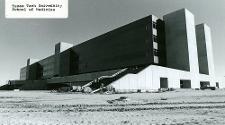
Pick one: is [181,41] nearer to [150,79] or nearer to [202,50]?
[150,79]

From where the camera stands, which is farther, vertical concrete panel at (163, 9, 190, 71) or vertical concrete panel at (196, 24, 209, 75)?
vertical concrete panel at (196, 24, 209, 75)

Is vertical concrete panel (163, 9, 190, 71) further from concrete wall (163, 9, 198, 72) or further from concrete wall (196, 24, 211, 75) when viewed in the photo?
concrete wall (196, 24, 211, 75)

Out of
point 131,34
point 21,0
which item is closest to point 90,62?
point 131,34

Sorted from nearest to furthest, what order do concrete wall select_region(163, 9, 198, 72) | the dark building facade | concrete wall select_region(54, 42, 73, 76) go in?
concrete wall select_region(163, 9, 198, 72) < the dark building facade < concrete wall select_region(54, 42, 73, 76)

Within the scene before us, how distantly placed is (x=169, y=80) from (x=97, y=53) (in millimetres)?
34181

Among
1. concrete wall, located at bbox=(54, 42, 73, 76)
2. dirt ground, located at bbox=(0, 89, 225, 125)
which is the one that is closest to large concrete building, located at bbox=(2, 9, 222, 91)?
concrete wall, located at bbox=(54, 42, 73, 76)

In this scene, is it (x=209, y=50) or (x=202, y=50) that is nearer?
(x=202, y=50)

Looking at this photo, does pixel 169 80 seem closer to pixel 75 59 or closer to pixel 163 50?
pixel 163 50

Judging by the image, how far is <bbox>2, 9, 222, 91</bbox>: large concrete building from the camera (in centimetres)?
4469

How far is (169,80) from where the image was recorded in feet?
157

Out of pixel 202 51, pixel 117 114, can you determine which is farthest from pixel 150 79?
pixel 117 114

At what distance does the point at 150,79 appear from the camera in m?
44.0

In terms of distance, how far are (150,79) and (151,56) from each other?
10187mm

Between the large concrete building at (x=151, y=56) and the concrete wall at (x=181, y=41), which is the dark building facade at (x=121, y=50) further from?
the concrete wall at (x=181, y=41)
